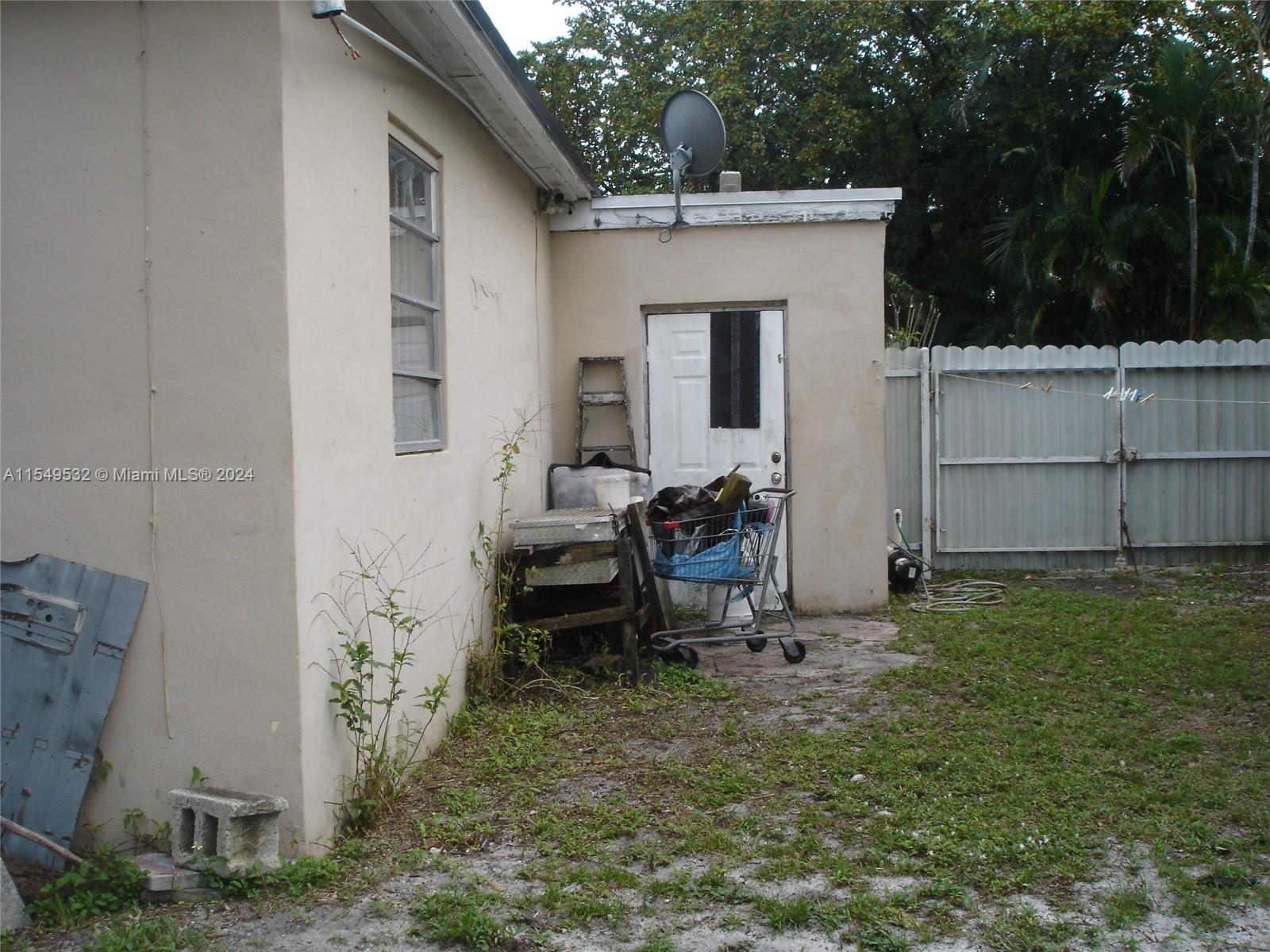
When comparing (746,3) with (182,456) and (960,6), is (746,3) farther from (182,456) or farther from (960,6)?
(182,456)

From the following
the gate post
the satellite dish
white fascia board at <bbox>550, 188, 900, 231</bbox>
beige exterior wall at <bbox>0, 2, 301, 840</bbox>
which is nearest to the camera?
beige exterior wall at <bbox>0, 2, 301, 840</bbox>

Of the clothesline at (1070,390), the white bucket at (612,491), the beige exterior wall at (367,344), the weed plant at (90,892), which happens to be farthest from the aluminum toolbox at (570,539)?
the clothesline at (1070,390)

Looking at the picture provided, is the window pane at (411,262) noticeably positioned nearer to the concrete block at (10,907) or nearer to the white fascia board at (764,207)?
the concrete block at (10,907)

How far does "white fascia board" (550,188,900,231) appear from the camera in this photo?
809 cm

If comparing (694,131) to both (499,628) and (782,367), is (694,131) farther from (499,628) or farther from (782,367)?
(499,628)

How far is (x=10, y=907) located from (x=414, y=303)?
9.40 ft

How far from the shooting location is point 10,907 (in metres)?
3.26

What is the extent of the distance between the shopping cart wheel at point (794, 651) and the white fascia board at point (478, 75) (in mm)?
3379

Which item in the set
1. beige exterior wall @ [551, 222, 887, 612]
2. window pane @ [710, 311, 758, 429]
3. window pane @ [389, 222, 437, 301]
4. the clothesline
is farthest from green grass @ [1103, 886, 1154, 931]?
the clothesline

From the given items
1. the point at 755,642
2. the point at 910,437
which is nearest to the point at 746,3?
the point at 910,437

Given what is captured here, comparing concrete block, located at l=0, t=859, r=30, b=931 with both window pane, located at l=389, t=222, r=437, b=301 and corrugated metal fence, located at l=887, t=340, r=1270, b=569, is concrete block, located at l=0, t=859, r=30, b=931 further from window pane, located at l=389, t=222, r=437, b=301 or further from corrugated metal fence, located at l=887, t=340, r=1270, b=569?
corrugated metal fence, located at l=887, t=340, r=1270, b=569

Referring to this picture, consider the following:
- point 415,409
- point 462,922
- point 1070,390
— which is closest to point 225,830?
point 462,922

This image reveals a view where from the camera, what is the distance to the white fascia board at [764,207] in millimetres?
8094

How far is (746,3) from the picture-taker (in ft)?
55.3
